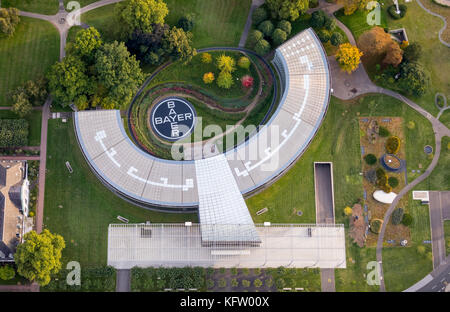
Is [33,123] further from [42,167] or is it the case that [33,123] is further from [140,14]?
[140,14]

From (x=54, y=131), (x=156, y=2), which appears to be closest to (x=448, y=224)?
(x=156, y=2)

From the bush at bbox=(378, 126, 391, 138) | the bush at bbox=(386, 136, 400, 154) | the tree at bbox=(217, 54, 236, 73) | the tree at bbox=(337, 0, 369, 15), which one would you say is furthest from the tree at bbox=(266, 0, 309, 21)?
the bush at bbox=(386, 136, 400, 154)

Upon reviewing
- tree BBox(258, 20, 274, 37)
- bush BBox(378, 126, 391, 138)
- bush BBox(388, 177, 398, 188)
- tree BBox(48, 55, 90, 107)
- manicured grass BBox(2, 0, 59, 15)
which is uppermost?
manicured grass BBox(2, 0, 59, 15)

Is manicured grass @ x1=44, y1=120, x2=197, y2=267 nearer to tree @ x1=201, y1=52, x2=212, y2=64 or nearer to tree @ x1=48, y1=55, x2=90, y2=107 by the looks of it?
tree @ x1=48, y1=55, x2=90, y2=107

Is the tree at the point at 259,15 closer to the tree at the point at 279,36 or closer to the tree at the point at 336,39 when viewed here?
the tree at the point at 279,36

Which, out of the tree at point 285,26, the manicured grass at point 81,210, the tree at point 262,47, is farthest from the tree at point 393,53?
the manicured grass at point 81,210
